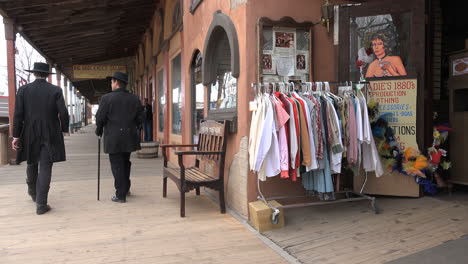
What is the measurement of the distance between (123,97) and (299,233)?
2752 millimetres

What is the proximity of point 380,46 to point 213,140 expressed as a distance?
2186mm

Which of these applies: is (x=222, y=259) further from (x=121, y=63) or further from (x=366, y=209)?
(x=121, y=63)

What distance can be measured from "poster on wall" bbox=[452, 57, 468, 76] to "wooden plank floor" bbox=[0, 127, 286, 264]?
334cm

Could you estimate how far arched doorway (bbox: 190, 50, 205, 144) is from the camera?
5918mm

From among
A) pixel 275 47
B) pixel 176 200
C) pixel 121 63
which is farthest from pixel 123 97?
pixel 121 63

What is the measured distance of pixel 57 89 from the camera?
4289 millimetres

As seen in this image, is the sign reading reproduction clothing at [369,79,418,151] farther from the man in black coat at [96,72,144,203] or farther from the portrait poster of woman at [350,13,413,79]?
the man in black coat at [96,72,144,203]

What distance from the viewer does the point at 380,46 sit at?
413 cm

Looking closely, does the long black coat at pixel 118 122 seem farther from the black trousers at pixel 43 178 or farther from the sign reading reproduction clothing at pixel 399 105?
the sign reading reproduction clothing at pixel 399 105

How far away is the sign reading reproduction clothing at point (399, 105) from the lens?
4.05 m

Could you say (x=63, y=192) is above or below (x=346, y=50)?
below

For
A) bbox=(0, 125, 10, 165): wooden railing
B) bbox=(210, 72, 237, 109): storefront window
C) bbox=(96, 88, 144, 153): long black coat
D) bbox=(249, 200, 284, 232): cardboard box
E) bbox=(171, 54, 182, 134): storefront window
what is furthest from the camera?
bbox=(0, 125, 10, 165): wooden railing

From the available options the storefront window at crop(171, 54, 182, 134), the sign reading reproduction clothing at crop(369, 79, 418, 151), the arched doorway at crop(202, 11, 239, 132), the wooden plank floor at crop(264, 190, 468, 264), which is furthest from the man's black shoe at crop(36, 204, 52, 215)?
the storefront window at crop(171, 54, 182, 134)

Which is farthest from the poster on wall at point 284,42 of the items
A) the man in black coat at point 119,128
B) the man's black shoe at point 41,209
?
the man's black shoe at point 41,209
